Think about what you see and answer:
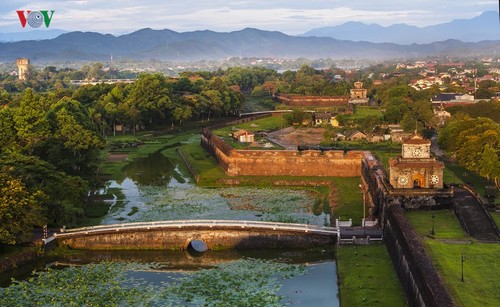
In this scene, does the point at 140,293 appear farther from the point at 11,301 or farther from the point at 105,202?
the point at 105,202

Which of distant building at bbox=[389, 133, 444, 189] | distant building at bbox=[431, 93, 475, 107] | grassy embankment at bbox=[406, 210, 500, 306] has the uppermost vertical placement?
distant building at bbox=[389, 133, 444, 189]

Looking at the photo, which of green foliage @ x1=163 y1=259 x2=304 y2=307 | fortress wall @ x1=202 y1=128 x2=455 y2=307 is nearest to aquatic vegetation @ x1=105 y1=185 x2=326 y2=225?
fortress wall @ x1=202 y1=128 x2=455 y2=307

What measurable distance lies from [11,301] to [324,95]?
337 ft

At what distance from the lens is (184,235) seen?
134 ft

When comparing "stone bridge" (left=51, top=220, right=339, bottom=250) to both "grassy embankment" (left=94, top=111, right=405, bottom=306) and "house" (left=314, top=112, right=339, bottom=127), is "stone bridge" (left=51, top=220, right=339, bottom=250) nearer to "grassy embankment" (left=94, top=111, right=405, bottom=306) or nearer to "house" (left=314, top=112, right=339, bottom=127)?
"grassy embankment" (left=94, top=111, right=405, bottom=306)

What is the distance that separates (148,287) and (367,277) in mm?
10065

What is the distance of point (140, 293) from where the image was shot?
3281 centimetres

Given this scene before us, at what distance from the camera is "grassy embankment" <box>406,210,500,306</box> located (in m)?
26.0

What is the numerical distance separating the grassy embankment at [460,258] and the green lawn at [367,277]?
6.82ft

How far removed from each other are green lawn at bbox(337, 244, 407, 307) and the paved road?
4.20 meters

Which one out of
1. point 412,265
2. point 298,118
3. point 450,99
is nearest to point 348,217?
point 412,265

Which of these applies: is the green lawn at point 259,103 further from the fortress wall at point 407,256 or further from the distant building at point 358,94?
the fortress wall at point 407,256

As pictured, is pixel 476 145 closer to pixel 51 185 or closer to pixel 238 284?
pixel 238 284

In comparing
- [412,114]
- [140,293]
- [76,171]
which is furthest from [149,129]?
[140,293]
